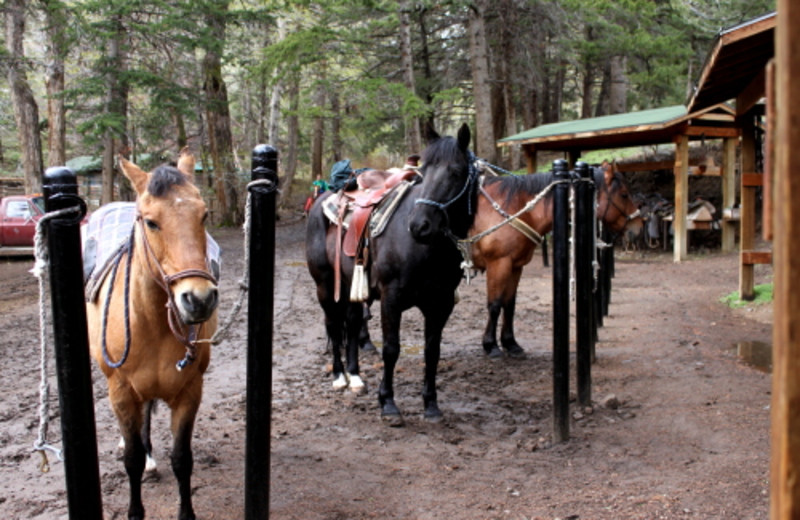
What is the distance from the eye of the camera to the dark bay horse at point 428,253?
4.57m

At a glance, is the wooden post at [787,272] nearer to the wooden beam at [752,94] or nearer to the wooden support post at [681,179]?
the wooden beam at [752,94]

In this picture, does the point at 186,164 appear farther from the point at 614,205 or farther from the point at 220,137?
the point at 220,137

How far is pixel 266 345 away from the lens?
98.4 inches

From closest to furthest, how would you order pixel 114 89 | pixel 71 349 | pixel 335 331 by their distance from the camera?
pixel 71 349 → pixel 335 331 → pixel 114 89

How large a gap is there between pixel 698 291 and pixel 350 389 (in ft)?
24.4

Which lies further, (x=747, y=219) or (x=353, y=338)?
(x=747, y=219)

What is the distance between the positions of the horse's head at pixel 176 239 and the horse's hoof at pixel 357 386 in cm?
313

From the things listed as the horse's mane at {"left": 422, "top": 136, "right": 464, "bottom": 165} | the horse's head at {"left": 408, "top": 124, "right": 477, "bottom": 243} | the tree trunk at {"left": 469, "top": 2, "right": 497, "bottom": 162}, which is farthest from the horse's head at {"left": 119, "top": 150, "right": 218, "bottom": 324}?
the tree trunk at {"left": 469, "top": 2, "right": 497, "bottom": 162}

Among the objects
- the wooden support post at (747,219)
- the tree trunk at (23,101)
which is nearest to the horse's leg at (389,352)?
the wooden support post at (747,219)

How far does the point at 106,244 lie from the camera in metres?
→ 3.87

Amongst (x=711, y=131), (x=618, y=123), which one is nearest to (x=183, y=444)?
(x=618, y=123)

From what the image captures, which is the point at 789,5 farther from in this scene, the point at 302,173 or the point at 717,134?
the point at 302,173

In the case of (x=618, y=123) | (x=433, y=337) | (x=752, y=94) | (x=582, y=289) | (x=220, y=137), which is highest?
(x=220, y=137)

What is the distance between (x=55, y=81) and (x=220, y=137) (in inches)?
261
